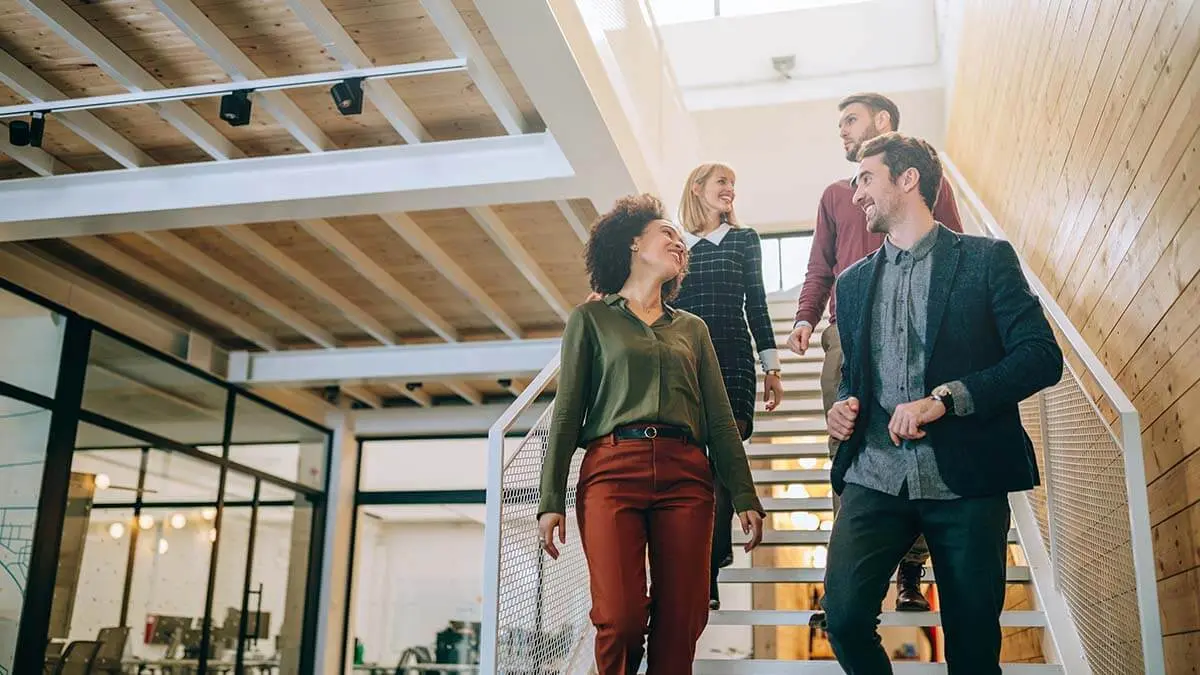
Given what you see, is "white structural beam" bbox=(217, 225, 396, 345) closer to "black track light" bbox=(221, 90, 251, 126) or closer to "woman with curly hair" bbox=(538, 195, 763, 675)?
"black track light" bbox=(221, 90, 251, 126)

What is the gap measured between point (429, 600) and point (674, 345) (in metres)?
7.77

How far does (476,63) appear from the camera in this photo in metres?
4.55

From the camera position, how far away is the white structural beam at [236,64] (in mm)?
4258

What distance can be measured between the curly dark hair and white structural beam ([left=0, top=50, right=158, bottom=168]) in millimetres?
3191

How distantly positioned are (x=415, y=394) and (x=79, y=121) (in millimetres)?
4970

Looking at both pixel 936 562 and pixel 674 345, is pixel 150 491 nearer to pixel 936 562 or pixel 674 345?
pixel 674 345

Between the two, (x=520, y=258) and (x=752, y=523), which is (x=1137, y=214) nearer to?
(x=752, y=523)

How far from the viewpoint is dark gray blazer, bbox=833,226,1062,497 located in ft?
7.25

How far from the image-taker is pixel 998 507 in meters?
2.25

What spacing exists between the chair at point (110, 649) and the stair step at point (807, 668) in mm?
5285

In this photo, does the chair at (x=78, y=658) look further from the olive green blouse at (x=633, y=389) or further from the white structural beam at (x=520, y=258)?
the olive green blouse at (x=633, y=389)

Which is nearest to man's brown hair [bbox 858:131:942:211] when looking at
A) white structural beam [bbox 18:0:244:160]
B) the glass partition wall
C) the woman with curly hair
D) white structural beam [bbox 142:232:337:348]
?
the woman with curly hair

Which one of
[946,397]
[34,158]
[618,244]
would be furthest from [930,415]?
[34,158]

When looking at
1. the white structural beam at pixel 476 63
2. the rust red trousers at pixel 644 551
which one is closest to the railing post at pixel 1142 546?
the rust red trousers at pixel 644 551
